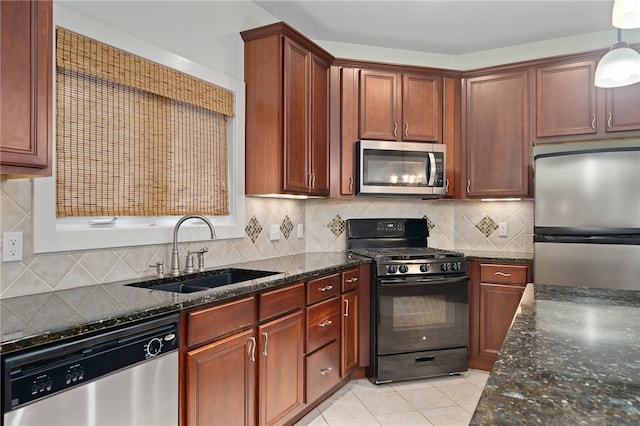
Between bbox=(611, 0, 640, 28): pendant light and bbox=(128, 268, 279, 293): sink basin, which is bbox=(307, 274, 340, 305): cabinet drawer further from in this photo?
bbox=(611, 0, 640, 28): pendant light

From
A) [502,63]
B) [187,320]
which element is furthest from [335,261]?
[502,63]

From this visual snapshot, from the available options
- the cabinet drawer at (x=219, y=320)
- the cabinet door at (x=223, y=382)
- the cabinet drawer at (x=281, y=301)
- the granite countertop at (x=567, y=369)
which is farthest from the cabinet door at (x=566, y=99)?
the cabinet door at (x=223, y=382)

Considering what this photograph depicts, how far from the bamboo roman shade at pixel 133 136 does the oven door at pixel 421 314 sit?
1.37 m

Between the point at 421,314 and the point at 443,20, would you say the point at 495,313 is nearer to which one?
the point at 421,314

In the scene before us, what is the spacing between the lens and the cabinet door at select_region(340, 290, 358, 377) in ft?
9.71

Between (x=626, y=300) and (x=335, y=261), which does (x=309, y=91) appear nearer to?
(x=335, y=261)

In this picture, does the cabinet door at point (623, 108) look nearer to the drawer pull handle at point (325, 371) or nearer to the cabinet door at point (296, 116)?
the cabinet door at point (296, 116)

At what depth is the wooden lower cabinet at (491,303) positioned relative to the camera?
3.27 m

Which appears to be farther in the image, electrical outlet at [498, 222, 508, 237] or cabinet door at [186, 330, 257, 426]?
electrical outlet at [498, 222, 508, 237]

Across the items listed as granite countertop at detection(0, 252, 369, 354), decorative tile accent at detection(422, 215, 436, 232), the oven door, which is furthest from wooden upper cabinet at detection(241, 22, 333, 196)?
decorative tile accent at detection(422, 215, 436, 232)

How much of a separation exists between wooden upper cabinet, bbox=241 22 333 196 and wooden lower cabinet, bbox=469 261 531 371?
158 cm

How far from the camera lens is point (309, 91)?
10.2ft

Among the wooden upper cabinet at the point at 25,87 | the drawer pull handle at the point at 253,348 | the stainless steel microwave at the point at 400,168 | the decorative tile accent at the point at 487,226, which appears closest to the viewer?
the wooden upper cabinet at the point at 25,87

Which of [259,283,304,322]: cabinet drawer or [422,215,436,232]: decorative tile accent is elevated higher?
[422,215,436,232]: decorative tile accent
